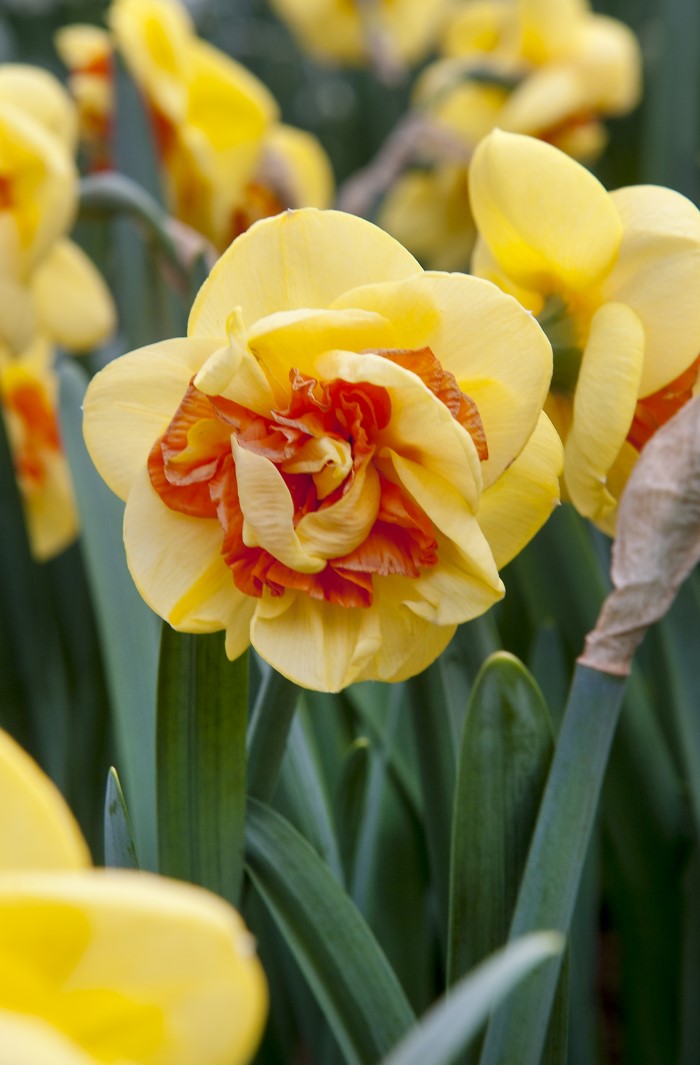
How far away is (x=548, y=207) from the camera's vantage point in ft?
2.02

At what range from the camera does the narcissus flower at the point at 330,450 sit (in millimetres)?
512

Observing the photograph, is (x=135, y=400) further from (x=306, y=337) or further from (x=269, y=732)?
(x=269, y=732)

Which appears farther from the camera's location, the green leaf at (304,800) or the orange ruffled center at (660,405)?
the green leaf at (304,800)

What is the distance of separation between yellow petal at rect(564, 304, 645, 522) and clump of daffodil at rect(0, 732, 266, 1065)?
35cm

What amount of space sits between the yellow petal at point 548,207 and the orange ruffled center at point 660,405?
7cm

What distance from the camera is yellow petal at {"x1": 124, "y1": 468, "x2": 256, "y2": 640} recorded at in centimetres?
55

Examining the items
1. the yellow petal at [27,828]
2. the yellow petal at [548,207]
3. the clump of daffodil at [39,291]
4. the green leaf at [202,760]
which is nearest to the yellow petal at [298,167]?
the clump of daffodil at [39,291]

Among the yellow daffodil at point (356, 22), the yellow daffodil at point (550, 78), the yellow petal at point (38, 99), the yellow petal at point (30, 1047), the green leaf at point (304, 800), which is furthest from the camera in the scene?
the yellow daffodil at point (356, 22)

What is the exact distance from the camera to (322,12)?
2074mm

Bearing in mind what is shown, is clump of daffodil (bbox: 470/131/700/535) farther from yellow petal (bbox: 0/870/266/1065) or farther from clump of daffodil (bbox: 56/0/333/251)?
clump of daffodil (bbox: 56/0/333/251)

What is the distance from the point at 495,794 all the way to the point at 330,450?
0.21m

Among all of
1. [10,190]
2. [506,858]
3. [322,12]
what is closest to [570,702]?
[506,858]

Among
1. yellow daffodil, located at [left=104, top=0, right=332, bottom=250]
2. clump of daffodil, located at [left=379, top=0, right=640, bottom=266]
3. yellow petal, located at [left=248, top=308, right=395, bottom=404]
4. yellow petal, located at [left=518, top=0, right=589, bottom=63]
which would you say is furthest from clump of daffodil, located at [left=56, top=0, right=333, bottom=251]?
yellow petal, located at [left=248, top=308, right=395, bottom=404]

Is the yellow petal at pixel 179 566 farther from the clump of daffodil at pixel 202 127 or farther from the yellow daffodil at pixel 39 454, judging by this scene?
the clump of daffodil at pixel 202 127
